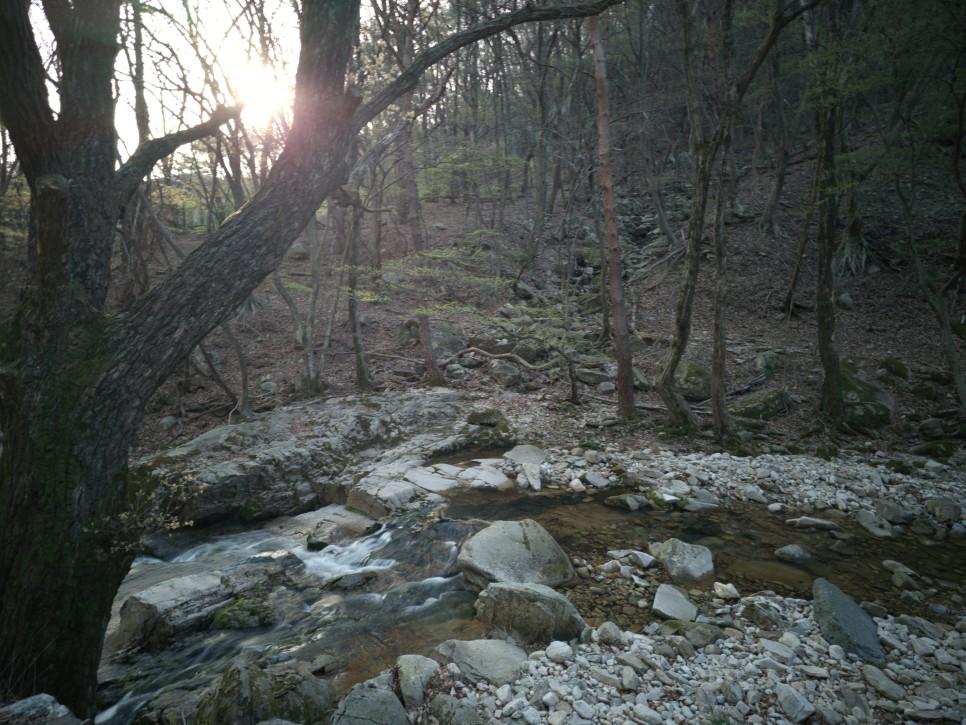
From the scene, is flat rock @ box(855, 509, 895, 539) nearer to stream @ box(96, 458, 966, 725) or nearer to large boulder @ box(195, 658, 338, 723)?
stream @ box(96, 458, 966, 725)

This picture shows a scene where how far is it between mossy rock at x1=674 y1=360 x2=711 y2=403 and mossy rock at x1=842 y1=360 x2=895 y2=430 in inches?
98.4

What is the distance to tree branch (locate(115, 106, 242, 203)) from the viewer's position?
11.3 feet

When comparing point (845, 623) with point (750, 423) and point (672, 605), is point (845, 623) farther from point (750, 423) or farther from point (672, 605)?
point (750, 423)

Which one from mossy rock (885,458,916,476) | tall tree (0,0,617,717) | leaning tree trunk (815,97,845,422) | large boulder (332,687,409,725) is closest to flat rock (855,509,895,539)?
mossy rock (885,458,916,476)

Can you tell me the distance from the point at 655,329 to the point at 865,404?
5.97 m

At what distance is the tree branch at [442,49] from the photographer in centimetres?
391

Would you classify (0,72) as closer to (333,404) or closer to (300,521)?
(300,521)

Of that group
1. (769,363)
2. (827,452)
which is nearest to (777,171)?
(769,363)

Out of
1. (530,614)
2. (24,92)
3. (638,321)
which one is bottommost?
(530,614)

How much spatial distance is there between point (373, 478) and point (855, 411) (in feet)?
29.9

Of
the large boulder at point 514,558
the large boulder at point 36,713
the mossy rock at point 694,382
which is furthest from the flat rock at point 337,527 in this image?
the mossy rock at point 694,382

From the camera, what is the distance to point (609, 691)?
365 cm

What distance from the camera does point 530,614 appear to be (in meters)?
4.39

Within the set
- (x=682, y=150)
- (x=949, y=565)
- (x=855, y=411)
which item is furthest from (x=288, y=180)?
(x=682, y=150)
